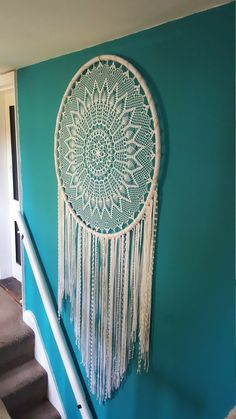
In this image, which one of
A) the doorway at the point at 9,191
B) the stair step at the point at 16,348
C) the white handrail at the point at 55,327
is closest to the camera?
the white handrail at the point at 55,327

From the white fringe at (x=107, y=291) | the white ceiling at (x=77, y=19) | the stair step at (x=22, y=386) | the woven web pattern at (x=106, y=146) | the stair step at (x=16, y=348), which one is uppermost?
the white ceiling at (x=77, y=19)

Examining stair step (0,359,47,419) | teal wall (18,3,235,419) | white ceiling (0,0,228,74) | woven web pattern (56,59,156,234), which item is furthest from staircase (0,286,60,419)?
white ceiling (0,0,228,74)

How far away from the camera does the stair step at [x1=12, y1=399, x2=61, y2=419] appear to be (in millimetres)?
2279

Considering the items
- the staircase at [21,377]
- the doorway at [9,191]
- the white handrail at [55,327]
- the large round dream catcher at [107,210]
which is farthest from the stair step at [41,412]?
the doorway at [9,191]

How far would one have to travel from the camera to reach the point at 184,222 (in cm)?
126

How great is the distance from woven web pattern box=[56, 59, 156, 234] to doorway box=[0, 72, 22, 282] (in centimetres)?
127

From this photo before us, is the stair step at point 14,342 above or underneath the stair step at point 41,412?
above

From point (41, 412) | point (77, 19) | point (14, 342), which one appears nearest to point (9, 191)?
point (14, 342)

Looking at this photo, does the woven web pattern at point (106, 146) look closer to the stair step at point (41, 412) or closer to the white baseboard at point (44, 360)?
the white baseboard at point (44, 360)

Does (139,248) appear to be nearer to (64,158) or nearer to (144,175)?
(144,175)

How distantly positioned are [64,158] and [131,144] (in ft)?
1.81

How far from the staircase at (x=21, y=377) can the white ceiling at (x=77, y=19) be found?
76.0 inches

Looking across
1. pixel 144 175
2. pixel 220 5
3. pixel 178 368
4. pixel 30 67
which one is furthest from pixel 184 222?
pixel 30 67

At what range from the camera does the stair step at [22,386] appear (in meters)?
2.24
